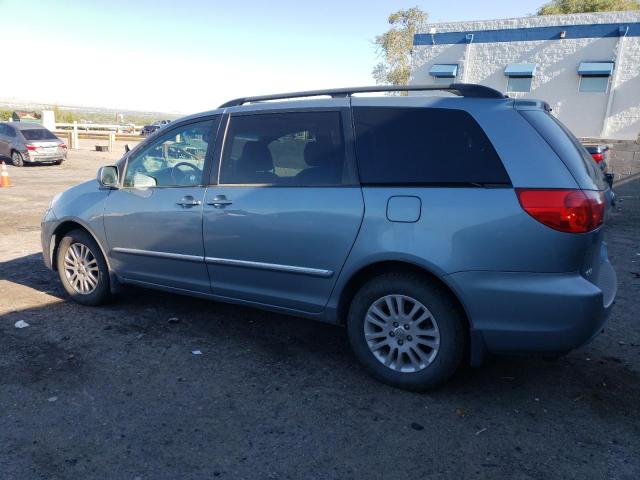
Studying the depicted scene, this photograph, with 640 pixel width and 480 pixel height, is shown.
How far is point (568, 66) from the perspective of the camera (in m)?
24.4

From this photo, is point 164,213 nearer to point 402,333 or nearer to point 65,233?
point 65,233

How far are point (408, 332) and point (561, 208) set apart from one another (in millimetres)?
1183

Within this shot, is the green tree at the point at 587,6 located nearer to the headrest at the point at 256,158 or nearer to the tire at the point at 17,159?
the tire at the point at 17,159

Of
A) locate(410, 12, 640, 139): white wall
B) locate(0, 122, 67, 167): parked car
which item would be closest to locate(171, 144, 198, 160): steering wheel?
locate(0, 122, 67, 167): parked car

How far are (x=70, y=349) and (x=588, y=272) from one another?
3.61 m

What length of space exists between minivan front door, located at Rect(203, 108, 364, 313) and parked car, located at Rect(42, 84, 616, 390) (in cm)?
1

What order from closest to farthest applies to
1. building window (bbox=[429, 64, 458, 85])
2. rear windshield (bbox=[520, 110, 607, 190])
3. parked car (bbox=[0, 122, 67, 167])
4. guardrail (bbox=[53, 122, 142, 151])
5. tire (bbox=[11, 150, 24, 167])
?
rear windshield (bbox=[520, 110, 607, 190]), parked car (bbox=[0, 122, 67, 167]), tire (bbox=[11, 150, 24, 167]), building window (bbox=[429, 64, 458, 85]), guardrail (bbox=[53, 122, 142, 151])

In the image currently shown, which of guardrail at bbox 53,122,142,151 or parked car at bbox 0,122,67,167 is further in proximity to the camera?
guardrail at bbox 53,122,142,151

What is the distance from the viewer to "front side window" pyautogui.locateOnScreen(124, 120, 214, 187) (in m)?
4.16

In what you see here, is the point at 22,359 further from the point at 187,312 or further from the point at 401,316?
the point at 401,316

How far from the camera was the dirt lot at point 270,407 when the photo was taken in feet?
8.57

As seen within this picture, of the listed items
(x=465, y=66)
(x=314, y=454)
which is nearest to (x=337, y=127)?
(x=314, y=454)

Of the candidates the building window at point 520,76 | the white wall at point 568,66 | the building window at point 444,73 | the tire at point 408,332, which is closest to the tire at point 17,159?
the tire at point 408,332

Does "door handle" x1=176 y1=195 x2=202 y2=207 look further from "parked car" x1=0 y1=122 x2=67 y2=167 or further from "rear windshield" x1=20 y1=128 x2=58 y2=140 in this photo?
"rear windshield" x1=20 y1=128 x2=58 y2=140
